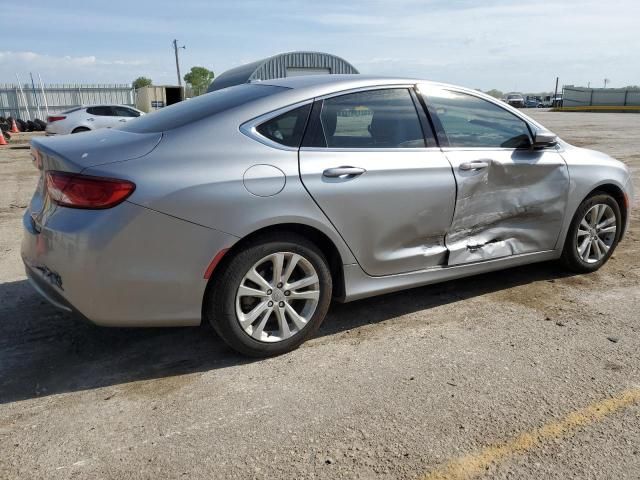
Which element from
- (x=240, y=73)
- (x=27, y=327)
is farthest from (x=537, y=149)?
(x=240, y=73)

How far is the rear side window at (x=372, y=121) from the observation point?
3.42 metres

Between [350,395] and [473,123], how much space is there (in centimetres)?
227

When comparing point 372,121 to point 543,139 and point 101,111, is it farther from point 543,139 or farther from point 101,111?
point 101,111

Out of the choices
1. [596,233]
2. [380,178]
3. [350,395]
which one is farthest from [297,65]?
[350,395]

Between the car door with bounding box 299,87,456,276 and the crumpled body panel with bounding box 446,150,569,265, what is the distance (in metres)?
0.14

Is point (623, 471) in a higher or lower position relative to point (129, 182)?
lower

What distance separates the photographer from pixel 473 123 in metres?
4.05

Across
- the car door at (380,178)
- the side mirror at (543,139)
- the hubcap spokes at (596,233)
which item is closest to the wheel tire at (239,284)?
the car door at (380,178)

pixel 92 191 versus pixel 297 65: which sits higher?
pixel 297 65

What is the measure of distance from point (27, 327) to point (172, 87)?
34.4 m

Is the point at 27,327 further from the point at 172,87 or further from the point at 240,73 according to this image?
the point at 172,87

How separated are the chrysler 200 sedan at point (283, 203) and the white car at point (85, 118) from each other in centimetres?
1587

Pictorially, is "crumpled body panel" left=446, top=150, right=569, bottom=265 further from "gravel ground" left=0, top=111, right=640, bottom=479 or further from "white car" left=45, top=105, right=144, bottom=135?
"white car" left=45, top=105, right=144, bottom=135

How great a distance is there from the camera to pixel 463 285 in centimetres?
454
